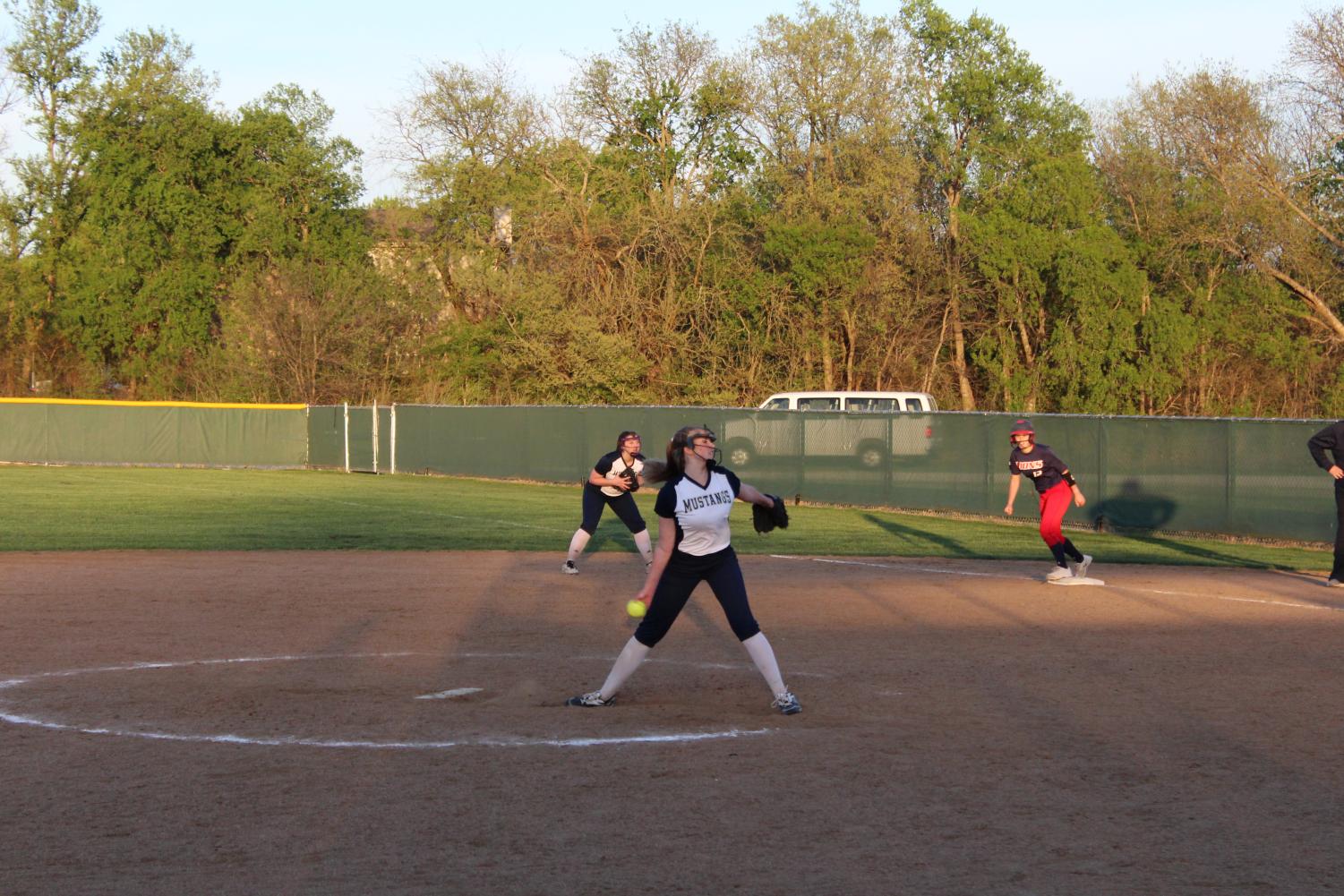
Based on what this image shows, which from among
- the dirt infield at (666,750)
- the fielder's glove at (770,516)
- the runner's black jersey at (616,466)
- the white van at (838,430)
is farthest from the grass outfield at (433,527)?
the fielder's glove at (770,516)

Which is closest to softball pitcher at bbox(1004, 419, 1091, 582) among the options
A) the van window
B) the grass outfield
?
the grass outfield

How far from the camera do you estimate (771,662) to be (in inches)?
323

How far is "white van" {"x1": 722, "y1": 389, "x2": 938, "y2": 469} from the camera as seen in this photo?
2592cm

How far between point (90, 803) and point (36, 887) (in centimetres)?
119

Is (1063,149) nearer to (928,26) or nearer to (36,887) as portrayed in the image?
(928,26)

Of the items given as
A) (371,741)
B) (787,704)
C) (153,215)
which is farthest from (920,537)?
(153,215)

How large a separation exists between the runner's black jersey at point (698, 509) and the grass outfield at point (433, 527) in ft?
35.5

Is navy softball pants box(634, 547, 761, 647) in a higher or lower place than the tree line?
lower

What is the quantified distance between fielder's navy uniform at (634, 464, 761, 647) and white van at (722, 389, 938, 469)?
698 inches

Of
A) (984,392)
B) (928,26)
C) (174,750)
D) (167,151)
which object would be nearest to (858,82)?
(928,26)

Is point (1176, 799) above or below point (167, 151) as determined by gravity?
below

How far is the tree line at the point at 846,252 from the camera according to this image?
4238cm

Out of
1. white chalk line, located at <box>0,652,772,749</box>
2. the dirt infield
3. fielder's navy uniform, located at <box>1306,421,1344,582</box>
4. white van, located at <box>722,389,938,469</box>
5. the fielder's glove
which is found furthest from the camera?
white van, located at <box>722,389,938,469</box>

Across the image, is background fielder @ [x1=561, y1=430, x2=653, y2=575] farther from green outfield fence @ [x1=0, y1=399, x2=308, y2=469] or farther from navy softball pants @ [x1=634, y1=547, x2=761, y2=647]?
green outfield fence @ [x1=0, y1=399, x2=308, y2=469]
